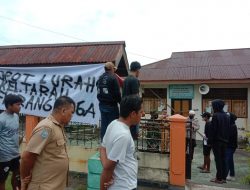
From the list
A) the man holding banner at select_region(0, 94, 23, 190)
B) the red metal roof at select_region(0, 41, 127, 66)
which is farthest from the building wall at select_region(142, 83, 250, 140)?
the man holding banner at select_region(0, 94, 23, 190)

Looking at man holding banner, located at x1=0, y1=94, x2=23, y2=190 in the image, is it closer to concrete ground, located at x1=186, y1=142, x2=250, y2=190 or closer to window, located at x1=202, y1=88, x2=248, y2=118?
concrete ground, located at x1=186, y1=142, x2=250, y2=190

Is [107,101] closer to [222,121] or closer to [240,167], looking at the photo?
[222,121]

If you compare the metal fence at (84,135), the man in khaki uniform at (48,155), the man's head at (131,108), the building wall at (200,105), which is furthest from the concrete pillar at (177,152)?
the building wall at (200,105)

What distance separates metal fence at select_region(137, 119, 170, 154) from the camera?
20.7 feet

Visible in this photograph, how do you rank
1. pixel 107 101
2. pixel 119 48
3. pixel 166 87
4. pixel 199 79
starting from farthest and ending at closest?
pixel 166 87, pixel 199 79, pixel 119 48, pixel 107 101

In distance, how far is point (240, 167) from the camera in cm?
916

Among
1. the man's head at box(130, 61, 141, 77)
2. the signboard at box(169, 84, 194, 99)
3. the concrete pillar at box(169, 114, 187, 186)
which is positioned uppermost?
the signboard at box(169, 84, 194, 99)

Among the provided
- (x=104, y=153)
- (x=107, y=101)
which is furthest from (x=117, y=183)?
(x=107, y=101)

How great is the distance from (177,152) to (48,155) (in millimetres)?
3792

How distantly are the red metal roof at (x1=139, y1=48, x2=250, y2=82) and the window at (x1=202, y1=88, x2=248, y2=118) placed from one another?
2.48ft

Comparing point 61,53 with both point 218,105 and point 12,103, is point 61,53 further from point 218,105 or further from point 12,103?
point 12,103

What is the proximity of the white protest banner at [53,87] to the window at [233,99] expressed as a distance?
9407mm

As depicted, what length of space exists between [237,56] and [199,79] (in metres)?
4.25

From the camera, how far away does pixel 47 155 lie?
2.75m
